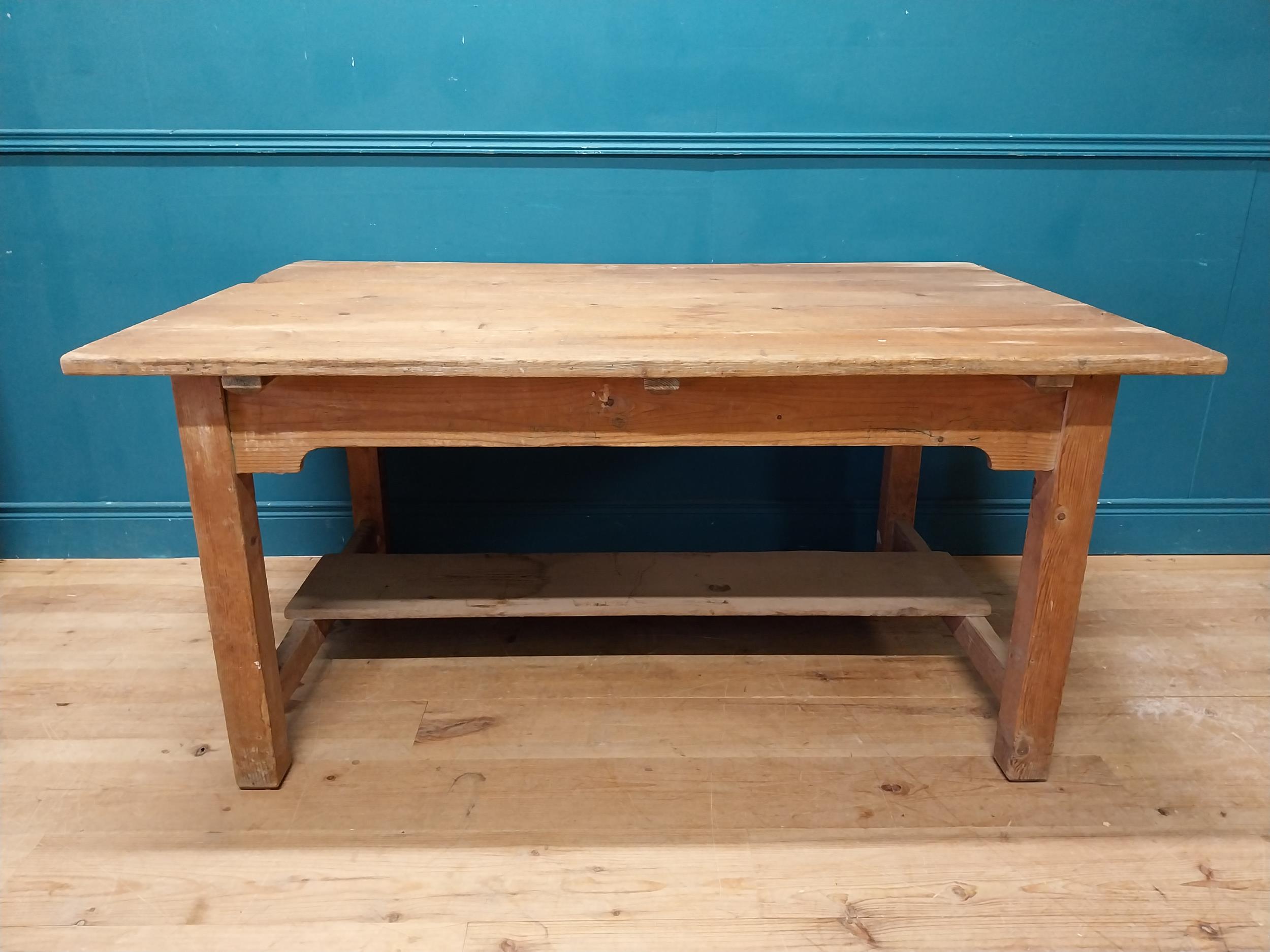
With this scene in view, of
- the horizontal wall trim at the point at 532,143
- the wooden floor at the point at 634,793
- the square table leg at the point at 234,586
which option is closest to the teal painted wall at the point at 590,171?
the horizontal wall trim at the point at 532,143

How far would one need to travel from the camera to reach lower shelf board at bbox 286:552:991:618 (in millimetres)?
1875

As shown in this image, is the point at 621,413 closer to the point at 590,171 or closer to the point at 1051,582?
the point at 1051,582

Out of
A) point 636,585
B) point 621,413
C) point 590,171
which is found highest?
point 590,171

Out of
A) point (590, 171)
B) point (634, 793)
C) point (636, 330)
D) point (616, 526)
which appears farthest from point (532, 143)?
point (634, 793)

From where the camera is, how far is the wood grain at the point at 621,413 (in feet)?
4.84

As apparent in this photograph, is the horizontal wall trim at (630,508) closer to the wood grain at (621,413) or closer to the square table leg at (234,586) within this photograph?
the square table leg at (234,586)

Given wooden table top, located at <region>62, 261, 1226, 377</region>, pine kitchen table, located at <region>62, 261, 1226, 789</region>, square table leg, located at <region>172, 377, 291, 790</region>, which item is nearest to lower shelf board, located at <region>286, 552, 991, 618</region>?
pine kitchen table, located at <region>62, 261, 1226, 789</region>

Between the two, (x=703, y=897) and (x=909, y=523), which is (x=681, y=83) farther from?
(x=703, y=897)

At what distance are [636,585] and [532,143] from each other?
1.22m

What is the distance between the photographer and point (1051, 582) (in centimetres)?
162

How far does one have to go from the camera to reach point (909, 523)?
242 centimetres

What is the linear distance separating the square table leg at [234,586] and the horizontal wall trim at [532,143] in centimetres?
100

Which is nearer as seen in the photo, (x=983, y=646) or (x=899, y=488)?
(x=983, y=646)

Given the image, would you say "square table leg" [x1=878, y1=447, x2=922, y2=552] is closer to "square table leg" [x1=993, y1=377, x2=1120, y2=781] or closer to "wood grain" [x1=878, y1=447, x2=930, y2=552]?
"wood grain" [x1=878, y1=447, x2=930, y2=552]
